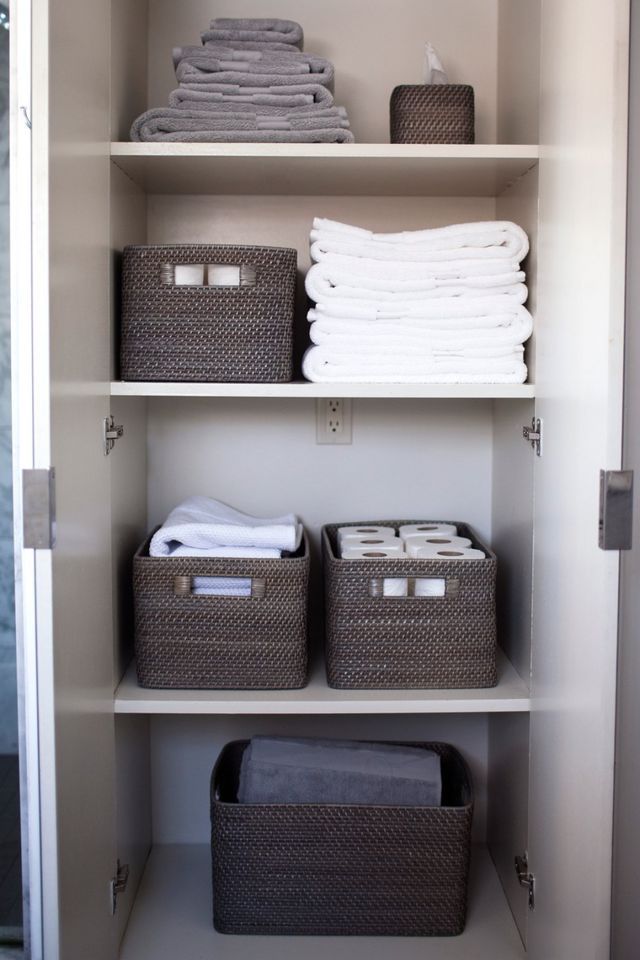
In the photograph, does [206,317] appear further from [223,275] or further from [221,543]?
[221,543]

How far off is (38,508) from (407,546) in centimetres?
79

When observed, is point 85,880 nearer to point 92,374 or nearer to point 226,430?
point 92,374

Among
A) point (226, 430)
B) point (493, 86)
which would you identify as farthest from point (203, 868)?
point (493, 86)

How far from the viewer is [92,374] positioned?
152cm

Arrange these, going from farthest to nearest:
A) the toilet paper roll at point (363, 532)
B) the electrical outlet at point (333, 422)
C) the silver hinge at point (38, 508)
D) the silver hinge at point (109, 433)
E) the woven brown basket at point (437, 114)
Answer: the electrical outlet at point (333, 422) → the toilet paper roll at point (363, 532) → the woven brown basket at point (437, 114) → the silver hinge at point (109, 433) → the silver hinge at point (38, 508)

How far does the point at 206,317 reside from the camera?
67.2 inches

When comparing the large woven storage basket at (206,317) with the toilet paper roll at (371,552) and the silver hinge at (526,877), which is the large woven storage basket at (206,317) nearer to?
the toilet paper roll at (371,552)

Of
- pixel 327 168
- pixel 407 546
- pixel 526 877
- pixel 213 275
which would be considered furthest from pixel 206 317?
pixel 526 877

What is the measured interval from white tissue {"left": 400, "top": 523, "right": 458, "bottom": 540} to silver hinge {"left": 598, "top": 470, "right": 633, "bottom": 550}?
0.65m

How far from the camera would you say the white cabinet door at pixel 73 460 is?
49.4 inches

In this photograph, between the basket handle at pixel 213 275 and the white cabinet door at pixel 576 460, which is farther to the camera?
the basket handle at pixel 213 275

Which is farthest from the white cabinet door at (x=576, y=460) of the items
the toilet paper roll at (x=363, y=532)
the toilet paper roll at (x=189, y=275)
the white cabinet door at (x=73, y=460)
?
the white cabinet door at (x=73, y=460)

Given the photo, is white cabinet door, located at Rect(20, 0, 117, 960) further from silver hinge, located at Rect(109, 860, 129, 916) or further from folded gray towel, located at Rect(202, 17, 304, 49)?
folded gray towel, located at Rect(202, 17, 304, 49)

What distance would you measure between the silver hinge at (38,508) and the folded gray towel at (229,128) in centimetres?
71
